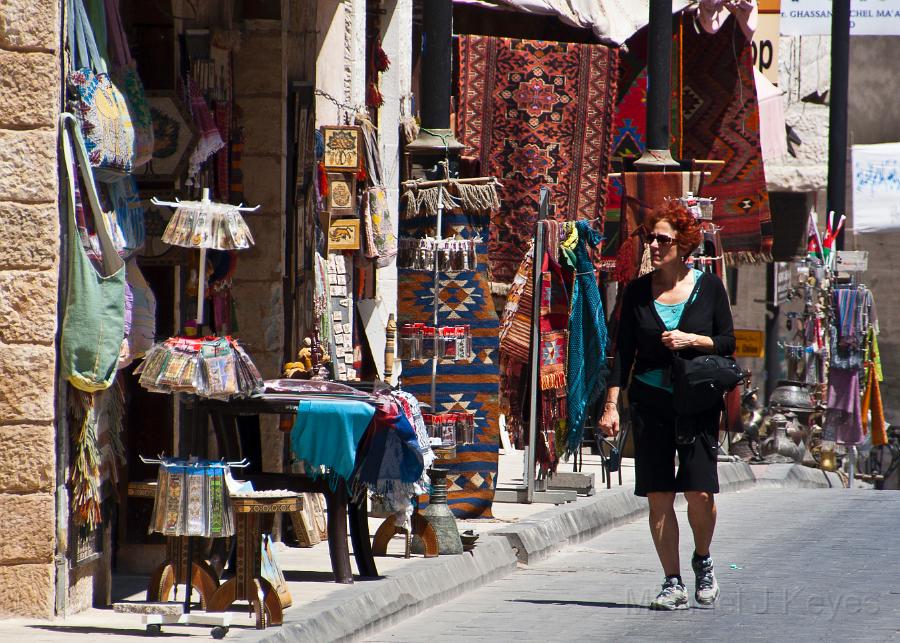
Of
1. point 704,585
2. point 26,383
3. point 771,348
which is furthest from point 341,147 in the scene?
point 771,348

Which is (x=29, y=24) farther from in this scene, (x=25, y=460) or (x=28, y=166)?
(x=25, y=460)

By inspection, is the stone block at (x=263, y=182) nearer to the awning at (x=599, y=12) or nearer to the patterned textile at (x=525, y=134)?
the patterned textile at (x=525, y=134)

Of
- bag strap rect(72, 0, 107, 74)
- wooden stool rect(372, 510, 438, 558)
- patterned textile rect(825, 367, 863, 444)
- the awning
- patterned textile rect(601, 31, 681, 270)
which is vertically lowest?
patterned textile rect(825, 367, 863, 444)

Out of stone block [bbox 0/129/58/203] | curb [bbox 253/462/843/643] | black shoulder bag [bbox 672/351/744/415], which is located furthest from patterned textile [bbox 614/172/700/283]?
stone block [bbox 0/129/58/203]

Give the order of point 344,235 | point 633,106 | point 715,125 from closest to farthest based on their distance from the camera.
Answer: point 344,235
point 633,106
point 715,125

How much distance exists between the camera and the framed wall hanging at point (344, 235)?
38.8ft

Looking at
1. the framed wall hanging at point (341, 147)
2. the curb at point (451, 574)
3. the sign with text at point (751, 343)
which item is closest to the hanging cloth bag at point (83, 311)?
the curb at point (451, 574)

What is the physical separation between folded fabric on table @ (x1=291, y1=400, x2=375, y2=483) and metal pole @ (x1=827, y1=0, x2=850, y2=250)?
55.4 ft

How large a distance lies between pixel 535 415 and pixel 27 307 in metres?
5.84

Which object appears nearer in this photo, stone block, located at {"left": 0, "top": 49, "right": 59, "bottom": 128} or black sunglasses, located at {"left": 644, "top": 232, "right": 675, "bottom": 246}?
stone block, located at {"left": 0, "top": 49, "right": 59, "bottom": 128}

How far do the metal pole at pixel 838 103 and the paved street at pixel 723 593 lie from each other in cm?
1098

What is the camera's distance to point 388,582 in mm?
8602

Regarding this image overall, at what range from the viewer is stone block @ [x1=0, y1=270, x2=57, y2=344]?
7.23 meters

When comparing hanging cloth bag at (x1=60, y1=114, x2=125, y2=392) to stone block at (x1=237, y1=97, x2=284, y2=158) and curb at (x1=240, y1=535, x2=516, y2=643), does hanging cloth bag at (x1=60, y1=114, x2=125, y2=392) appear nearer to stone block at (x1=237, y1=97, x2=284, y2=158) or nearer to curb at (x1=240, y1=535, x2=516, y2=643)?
curb at (x1=240, y1=535, x2=516, y2=643)
